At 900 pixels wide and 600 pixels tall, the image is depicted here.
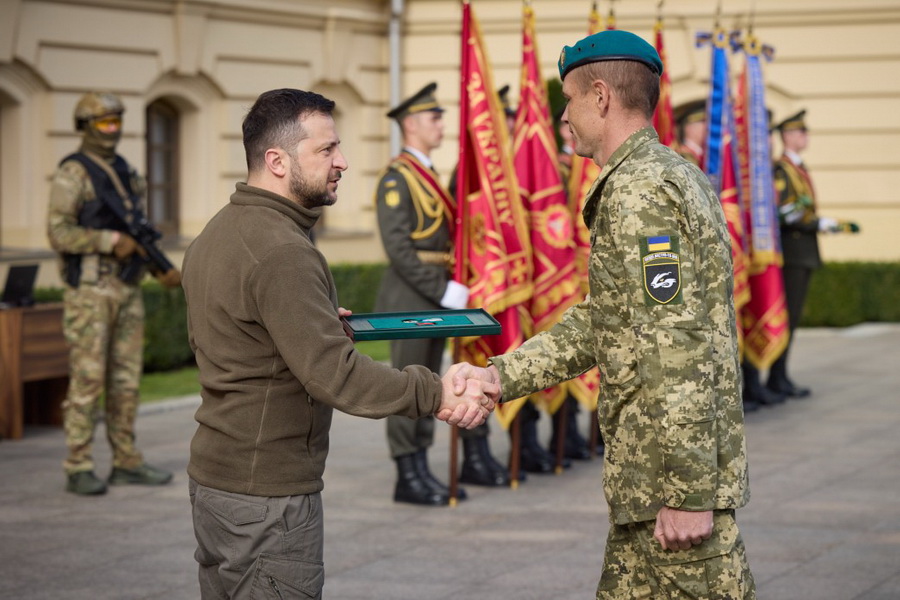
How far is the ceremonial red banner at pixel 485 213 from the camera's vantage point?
775 cm

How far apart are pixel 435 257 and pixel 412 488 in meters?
1.31

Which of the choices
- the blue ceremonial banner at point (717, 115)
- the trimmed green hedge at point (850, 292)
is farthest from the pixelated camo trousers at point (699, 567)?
the trimmed green hedge at point (850, 292)

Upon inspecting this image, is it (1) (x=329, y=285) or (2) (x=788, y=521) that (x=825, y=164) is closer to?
(2) (x=788, y=521)

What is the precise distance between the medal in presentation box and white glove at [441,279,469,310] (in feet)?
11.3

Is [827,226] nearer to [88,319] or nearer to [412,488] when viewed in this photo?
[412,488]

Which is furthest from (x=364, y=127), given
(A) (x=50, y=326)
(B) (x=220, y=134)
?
(A) (x=50, y=326)

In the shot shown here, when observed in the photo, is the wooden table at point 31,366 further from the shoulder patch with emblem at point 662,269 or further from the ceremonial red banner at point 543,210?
the shoulder patch with emblem at point 662,269

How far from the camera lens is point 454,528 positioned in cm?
703

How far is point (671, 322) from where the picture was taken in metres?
3.40

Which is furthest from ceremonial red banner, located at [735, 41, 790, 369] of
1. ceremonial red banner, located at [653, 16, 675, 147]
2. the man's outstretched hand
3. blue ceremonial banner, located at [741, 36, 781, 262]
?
the man's outstretched hand

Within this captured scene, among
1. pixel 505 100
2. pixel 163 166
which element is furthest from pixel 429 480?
pixel 163 166

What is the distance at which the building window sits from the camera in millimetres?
16250

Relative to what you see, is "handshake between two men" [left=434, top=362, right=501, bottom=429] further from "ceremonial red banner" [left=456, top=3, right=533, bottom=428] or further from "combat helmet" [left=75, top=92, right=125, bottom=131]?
"combat helmet" [left=75, top=92, right=125, bottom=131]

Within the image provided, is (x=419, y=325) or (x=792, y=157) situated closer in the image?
(x=419, y=325)
